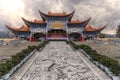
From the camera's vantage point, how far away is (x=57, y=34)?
226ft

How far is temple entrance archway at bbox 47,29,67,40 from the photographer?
222 feet

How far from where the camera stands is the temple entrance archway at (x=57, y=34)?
67.6 meters

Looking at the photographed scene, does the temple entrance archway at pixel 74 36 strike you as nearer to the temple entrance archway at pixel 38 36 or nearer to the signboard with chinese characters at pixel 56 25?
the signboard with chinese characters at pixel 56 25

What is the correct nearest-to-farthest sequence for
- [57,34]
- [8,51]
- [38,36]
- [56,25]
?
[8,51] < [56,25] < [57,34] < [38,36]

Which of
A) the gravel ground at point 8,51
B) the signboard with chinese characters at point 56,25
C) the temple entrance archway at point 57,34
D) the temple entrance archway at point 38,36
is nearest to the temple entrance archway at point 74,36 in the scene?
the temple entrance archway at point 57,34

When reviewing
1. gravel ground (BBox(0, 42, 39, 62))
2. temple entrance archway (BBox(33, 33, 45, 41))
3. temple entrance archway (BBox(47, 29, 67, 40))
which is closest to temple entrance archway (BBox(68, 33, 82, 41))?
temple entrance archway (BBox(47, 29, 67, 40))

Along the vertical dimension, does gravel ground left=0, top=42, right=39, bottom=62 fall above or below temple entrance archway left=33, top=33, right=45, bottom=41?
below

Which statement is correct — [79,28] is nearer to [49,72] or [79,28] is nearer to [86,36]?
[86,36]

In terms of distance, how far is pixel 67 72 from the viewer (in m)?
16.3

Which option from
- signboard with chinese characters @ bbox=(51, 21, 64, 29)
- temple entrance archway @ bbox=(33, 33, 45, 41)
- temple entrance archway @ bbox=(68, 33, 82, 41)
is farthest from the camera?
temple entrance archway @ bbox=(33, 33, 45, 41)

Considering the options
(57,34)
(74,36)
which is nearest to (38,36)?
(57,34)

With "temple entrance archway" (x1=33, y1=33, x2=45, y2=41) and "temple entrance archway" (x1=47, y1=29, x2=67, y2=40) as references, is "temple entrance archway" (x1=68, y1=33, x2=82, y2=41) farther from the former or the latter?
"temple entrance archway" (x1=33, y1=33, x2=45, y2=41)

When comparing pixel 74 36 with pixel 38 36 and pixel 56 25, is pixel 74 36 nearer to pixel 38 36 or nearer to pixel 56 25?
pixel 56 25

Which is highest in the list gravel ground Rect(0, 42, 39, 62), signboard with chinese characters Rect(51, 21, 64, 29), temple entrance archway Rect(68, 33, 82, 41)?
signboard with chinese characters Rect(51, 21, 64, 29)
